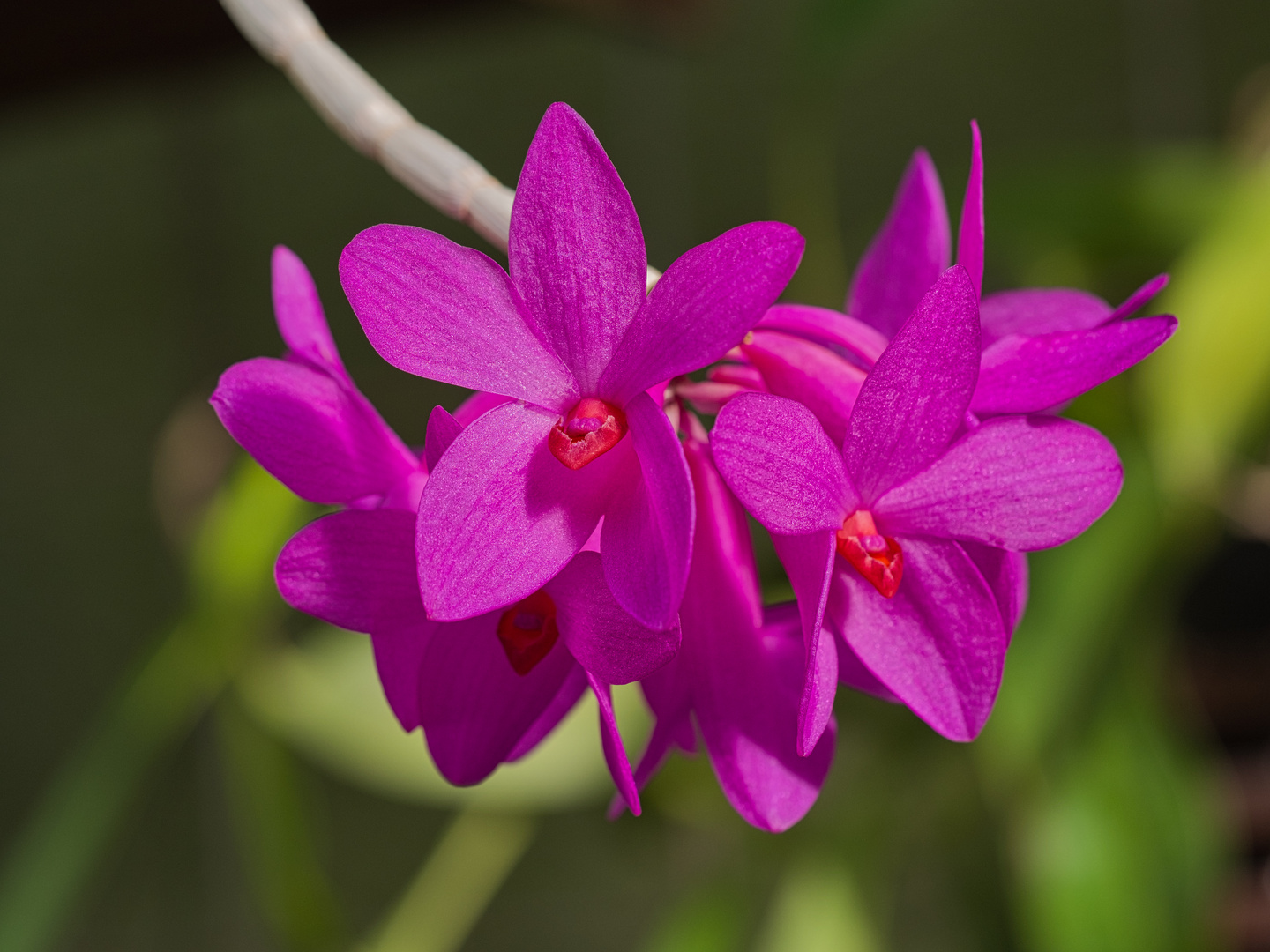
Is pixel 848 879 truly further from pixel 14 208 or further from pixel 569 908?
pixel 14 208

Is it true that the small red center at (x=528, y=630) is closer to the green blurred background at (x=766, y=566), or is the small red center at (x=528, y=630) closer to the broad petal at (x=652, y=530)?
the broad petal at (x=652, y=530)

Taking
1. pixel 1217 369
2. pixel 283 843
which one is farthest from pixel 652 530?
pixel 283 843

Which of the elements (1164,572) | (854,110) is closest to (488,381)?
(1164,572)

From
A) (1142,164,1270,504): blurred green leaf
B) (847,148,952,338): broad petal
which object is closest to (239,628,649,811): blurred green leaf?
(1142,164,1270,504): blurred green leaf

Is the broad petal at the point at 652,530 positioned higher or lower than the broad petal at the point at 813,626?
higher

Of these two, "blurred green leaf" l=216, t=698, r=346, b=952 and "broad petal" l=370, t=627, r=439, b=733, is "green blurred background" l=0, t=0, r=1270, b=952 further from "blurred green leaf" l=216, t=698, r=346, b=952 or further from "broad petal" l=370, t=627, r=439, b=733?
"broad petal" l=370, t=627, r=439, b=733

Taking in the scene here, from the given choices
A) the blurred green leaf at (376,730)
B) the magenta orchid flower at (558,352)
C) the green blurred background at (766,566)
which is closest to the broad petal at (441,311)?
the magenta orchid flower at (558,352)
